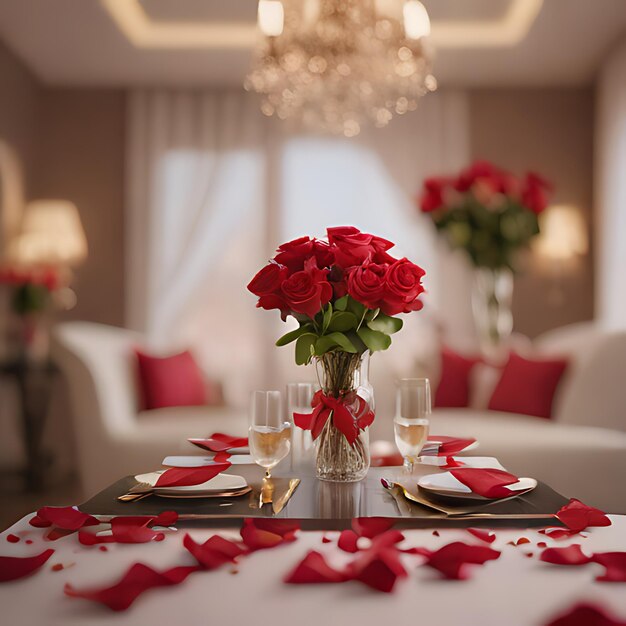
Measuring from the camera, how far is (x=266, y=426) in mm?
1391

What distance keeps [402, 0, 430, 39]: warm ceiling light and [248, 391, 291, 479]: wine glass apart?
6.77ft

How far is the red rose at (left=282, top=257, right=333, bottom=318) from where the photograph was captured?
4.70 ft

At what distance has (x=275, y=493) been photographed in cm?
138

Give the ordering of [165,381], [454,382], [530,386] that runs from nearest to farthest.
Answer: [530,386]
[165,381]
[454,382]

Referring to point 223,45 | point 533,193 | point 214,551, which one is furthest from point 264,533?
point 223,45

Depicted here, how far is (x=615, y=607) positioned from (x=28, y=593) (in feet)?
2.33

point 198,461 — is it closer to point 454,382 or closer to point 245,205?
point 454,382

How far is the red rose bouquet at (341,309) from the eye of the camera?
1445mm

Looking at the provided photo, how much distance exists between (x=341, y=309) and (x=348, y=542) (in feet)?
1.87

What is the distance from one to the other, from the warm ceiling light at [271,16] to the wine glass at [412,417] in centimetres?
200

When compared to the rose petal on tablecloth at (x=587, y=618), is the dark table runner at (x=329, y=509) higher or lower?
lower

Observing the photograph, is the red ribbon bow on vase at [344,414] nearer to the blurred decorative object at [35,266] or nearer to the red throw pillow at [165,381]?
the red throw pillow at [165,381]

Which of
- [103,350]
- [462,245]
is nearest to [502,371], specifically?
[462,245]

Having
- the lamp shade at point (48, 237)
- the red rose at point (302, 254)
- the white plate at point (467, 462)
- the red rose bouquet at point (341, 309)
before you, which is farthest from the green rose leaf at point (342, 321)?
the lamp shade at point (48, 237)
